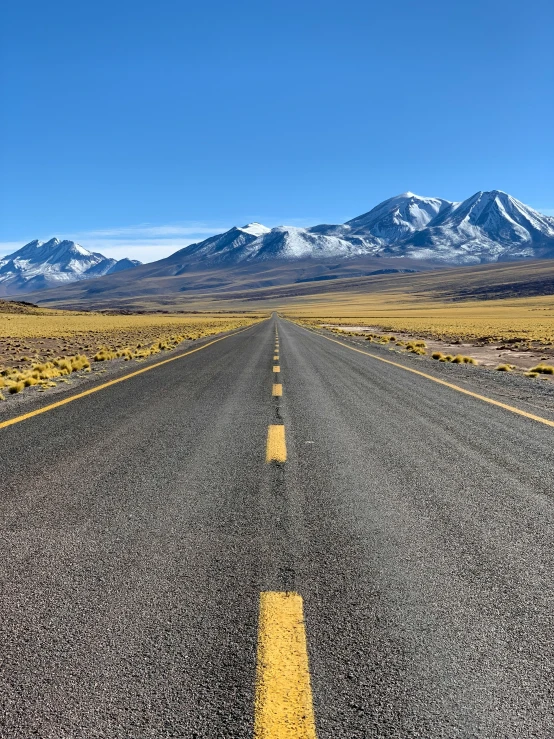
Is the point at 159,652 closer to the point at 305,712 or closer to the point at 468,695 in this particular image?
the point at 305,712

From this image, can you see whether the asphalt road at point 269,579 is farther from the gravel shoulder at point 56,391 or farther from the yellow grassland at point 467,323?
the yellow grassland at point 467,323

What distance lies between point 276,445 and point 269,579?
3.28 metres

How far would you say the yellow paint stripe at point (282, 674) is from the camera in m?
1.97

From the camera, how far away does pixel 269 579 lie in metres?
3.08

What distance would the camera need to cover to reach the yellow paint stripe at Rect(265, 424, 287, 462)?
5.81 m

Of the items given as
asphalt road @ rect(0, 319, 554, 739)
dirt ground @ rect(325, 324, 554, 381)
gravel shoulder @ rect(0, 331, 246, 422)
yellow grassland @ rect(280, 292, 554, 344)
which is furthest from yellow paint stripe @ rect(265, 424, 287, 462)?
yellow grassland @ rect(280, 292, 554, 344)

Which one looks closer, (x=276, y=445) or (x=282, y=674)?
(x=282, y=674)

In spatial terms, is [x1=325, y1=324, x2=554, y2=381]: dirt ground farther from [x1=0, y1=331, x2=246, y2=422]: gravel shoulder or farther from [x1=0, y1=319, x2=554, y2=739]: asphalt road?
[x1=0, y1=319, x2=554, y2=739]: asphalt road

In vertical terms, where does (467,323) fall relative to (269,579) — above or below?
below

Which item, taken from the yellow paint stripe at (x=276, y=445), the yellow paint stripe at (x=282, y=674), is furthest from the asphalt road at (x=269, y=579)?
the yellow paint stripe at (x=276, y=445)

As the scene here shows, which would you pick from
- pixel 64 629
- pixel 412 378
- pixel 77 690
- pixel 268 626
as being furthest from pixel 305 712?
pixel 412 378

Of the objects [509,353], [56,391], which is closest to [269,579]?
[56,391]

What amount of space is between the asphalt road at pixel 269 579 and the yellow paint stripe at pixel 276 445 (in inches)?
6.8

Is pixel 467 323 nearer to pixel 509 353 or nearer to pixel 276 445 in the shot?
pixel 509 353
